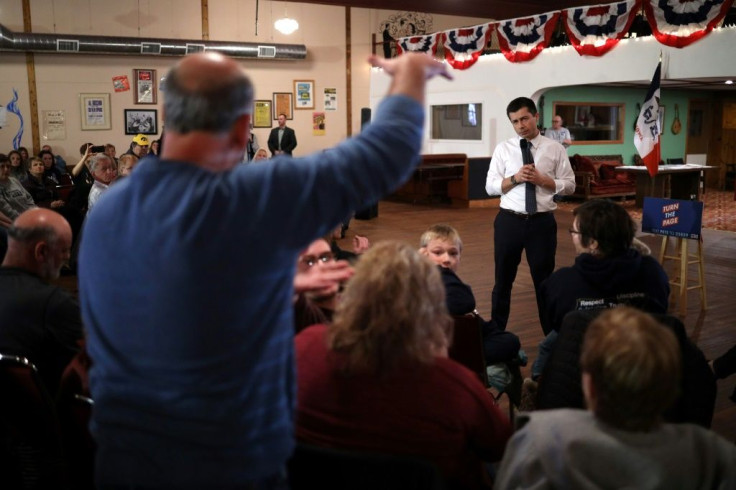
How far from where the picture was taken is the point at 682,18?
9.15m

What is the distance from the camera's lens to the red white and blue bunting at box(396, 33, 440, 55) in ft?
43.5

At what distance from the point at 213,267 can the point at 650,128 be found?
730 cm

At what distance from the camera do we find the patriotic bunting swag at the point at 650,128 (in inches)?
285

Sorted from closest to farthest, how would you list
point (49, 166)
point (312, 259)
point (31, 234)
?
point (31, 234) → point (312, 259) → point (49, 166)

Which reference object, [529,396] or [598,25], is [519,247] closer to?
[529,396]

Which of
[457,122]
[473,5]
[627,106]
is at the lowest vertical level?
[457,122]

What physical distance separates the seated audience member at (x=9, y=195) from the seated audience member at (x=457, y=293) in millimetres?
4047

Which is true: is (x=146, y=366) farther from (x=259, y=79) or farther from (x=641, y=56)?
(x=259, y=79)

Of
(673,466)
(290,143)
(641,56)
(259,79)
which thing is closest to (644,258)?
(673,466)

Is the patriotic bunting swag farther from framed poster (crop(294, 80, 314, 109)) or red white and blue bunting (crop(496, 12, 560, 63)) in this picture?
framed poster (crop(294, 80, 314, 109))

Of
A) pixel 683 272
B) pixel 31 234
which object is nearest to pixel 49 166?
pixel 683 272

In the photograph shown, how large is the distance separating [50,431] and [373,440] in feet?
3.62

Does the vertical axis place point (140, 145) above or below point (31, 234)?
above

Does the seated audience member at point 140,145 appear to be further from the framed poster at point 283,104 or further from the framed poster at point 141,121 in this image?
the framed poster at point 283,104
